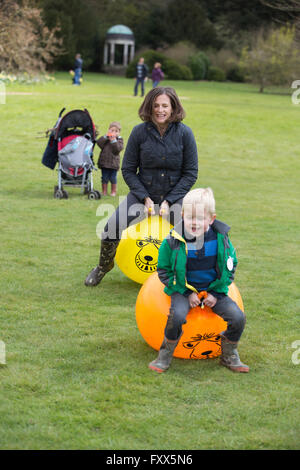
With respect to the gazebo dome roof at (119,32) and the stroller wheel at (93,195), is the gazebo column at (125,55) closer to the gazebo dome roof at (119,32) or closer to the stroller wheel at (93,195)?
the gazebo dome roof at (119,32)

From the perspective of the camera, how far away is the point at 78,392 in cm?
462

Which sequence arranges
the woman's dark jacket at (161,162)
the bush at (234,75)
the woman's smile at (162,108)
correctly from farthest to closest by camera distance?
the bush at (234,75)
the woman's dark jacket at (161,162)
the woman's smile at (162,108)

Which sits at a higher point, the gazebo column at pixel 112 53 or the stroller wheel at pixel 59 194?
the gazebo column at pixel 112 53

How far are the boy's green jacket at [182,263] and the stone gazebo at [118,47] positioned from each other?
54742mm

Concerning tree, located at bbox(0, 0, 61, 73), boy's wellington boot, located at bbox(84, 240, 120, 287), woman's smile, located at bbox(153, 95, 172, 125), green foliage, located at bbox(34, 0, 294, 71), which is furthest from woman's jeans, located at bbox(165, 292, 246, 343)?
green foliage, located at bbox(34, 0, 294, 71)

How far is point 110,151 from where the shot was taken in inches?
488

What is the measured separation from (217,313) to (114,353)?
97 centimetres

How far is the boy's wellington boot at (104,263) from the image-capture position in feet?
22.9

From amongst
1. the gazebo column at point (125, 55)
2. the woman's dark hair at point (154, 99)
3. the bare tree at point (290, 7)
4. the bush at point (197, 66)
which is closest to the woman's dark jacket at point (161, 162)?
the woman's dark hair at point (154, 99)

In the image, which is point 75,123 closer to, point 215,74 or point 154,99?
point 154,99

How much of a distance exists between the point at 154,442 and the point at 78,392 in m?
0.85

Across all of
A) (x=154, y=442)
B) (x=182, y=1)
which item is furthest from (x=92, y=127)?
(x=182, y=1)

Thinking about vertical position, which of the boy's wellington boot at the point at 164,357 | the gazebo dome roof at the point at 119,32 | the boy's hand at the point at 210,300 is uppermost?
the gazebo dome roof at the point at 119,32

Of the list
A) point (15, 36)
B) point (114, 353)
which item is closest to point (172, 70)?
point (15, 36)
